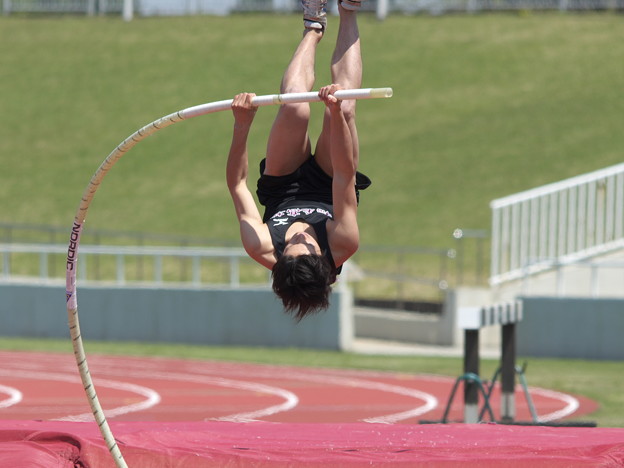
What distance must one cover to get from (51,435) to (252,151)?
887 inches

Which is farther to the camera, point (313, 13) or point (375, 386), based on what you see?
point (375, 386)

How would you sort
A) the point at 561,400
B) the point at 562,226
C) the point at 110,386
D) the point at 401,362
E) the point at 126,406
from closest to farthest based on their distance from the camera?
the point at 126,406, the point at 561,400, the point at 110,386, the point at 401,362, the point at 562,226

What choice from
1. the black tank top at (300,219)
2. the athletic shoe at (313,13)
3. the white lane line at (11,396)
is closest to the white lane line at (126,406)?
the white lane line at (11,396)

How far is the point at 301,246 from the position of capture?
6.68 meters

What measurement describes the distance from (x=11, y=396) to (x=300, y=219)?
651 cm

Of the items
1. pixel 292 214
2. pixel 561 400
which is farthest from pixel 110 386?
pixel 292 214

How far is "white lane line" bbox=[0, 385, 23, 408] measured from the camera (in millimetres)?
12003

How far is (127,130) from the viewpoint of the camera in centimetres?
3122

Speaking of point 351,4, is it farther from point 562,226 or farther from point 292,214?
point 562,226

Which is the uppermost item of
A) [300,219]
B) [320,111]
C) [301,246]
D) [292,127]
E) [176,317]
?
[320,111]

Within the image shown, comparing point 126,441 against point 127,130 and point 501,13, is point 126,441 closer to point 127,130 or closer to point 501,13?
point 127,130

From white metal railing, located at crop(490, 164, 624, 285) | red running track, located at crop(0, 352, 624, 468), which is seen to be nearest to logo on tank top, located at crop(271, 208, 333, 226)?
red running track, located at crop(0, 352, 624, 468)

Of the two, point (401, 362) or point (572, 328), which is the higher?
point (572, 328)

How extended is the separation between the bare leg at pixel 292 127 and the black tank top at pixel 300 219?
0.77 feet
